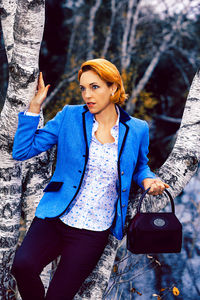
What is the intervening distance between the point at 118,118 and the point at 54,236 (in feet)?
2.76

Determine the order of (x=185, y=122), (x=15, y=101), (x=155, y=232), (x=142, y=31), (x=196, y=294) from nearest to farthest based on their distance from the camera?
(x=155, y=232) → (x=15, y=101) → (x=185, y=122) → (x=196, y=294) → (x=142, y=31)

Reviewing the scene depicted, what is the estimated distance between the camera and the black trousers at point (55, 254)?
1982 mm

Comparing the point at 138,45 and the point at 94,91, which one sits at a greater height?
the point at 138,45

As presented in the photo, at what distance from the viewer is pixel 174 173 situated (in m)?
2.49

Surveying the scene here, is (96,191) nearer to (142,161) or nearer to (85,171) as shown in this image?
(85,171)

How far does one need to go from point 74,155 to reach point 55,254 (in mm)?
606

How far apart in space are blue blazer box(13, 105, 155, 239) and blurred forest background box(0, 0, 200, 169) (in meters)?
9.97

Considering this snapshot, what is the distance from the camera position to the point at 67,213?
222 cm

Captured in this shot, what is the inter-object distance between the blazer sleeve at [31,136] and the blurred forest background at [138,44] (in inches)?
398

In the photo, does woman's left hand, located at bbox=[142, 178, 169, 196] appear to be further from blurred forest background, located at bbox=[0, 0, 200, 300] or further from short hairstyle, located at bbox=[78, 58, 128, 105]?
blurred forest background, located at bbox=[0, 0, 200, 300]

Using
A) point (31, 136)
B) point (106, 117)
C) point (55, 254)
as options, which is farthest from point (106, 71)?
point (55, 254)

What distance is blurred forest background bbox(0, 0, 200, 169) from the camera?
12859 mm

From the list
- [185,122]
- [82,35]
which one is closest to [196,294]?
[185,122]

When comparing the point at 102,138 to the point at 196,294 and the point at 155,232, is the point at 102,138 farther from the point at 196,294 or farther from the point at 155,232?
the point at 196,294
